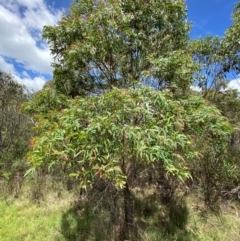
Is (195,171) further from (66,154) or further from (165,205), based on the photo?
(66,154)

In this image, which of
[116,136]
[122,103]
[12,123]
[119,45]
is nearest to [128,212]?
[116,136]

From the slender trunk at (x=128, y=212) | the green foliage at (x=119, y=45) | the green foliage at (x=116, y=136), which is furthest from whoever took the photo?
the slender trunk at (x=128, y=212)

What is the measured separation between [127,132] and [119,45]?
1921 mm

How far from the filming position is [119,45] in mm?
3639

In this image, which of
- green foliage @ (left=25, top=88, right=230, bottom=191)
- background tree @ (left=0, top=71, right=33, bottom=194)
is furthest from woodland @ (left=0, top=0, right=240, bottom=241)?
background tree @ (left=0, top=71, right=33, bottom=194)

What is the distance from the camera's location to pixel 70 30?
12.1 ft

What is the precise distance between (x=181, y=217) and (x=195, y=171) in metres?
1.14

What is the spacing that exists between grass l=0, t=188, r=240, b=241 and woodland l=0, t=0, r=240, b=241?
0.03 meters

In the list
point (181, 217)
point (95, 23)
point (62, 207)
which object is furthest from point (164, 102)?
point (62, 207)

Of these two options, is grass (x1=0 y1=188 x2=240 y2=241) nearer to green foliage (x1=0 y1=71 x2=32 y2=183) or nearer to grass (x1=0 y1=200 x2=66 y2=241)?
grass (x1=0 y1=200 x2=66 y2=241)

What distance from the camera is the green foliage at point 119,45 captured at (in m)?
3.50

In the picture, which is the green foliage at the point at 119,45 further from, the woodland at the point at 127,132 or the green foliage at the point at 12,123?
the green foliage at the point at 12,123

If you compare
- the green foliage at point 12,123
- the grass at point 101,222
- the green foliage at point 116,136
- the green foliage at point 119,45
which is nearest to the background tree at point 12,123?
the green foliage at point 12,123

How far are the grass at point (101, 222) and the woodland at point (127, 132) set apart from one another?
28 mm
